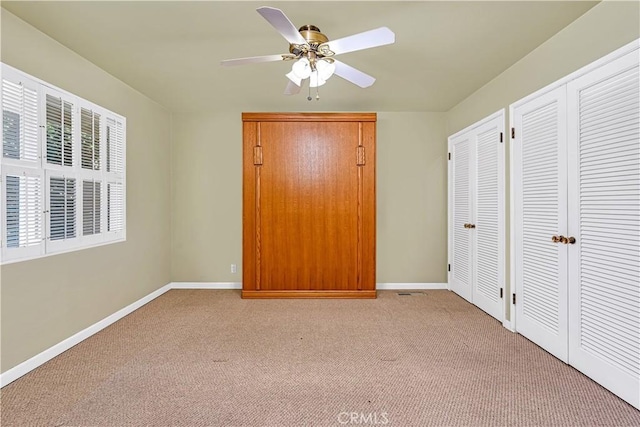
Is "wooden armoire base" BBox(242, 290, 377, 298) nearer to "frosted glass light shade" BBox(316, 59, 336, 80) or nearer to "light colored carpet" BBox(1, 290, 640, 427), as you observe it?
"light colored carpet" BBox(1, 290, 640, 427)

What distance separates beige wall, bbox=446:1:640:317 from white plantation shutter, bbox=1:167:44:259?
12.9 feet

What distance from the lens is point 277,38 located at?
2.46 meters

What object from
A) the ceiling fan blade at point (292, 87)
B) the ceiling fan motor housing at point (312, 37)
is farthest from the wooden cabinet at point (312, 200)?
the ceiling fan motor housing at point (312, 37)

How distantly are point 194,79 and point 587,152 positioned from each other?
3408 mm

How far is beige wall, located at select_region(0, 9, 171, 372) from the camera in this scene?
2221 millimetres

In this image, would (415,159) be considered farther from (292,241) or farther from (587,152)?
(587,152)

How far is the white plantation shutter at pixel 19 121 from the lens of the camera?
2.14 meters

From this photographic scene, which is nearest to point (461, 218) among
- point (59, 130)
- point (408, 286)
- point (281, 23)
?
point (408, 286)

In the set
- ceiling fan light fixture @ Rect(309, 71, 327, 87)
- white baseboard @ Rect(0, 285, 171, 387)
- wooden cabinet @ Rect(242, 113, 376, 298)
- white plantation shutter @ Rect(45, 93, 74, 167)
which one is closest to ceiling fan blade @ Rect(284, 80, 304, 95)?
ceiling fan light fixture @ Rect(309, 71, 327, 87)

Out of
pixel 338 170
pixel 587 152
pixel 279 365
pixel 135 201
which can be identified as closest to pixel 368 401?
pixel 279 365

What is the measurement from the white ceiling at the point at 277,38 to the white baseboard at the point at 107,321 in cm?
238

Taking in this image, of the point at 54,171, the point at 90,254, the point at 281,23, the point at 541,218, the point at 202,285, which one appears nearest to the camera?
the point at 281,23

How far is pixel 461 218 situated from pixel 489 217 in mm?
694

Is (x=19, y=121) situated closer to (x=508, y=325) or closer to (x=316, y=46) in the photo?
(x=316, y=46)
